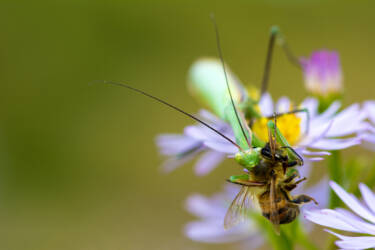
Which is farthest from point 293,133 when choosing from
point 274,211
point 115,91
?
point 115,91

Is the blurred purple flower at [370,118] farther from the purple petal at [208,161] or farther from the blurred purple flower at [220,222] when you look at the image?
the purple petal at [208,161]

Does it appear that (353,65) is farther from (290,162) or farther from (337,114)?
(290,162)

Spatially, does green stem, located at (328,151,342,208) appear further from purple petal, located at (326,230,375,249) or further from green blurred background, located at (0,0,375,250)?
green blurred background, located at (0,0,375,250)

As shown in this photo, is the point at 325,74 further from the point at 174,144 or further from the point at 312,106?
the point at 174,144

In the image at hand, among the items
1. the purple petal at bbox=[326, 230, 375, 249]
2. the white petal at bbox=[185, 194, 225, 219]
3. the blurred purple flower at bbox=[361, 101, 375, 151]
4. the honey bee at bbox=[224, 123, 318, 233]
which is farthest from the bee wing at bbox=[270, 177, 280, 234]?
the white petal at bbox=[185, 194, 225, 219]

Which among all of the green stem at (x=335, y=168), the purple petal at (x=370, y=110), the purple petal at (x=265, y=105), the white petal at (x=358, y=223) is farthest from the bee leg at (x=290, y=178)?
the purple petal at (x=265, y=105)

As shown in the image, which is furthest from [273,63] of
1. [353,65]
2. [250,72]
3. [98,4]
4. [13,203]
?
[13,203]
